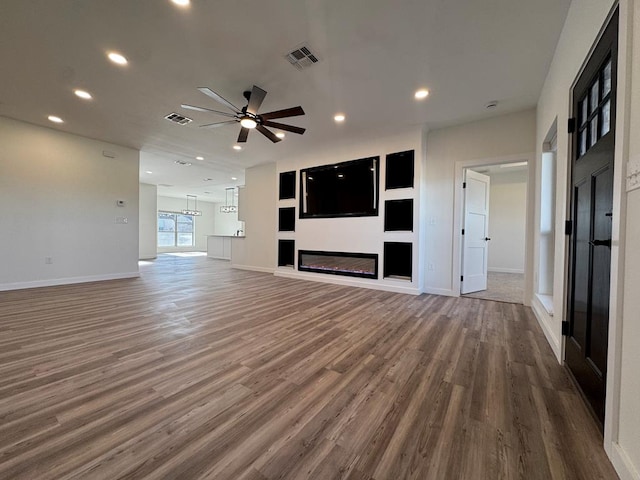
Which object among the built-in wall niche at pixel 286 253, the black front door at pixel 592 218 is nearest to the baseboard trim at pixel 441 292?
the black front door at pixel 592 218

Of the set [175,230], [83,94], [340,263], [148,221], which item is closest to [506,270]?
[340,263]

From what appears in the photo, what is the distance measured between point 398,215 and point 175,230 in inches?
521

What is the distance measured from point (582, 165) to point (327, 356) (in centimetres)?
244

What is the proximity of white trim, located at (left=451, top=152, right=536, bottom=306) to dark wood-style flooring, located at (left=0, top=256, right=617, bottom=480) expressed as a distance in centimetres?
113

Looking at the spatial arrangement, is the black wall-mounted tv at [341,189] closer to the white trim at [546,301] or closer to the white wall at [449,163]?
the white wall at [449,163]

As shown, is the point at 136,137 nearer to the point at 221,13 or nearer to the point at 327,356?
the point at 221,13

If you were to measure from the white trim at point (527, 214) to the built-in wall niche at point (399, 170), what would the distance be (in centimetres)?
75

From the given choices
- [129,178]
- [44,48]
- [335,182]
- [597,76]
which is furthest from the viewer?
[129,178]

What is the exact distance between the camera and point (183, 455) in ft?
3.82

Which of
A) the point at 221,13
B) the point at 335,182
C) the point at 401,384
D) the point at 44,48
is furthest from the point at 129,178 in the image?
the point at 401,384

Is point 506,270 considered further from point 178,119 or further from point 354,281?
point 178,119

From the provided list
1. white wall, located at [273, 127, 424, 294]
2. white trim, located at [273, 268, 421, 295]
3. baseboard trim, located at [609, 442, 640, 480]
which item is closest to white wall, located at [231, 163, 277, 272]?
white wall, located at [273, 127, 424, 294]

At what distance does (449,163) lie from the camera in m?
4.50

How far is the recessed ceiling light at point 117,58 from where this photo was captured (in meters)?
2.75
